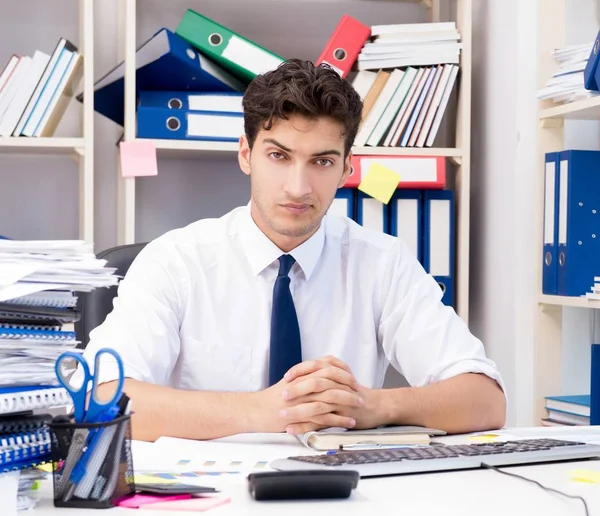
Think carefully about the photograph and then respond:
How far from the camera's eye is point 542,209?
2.38 meters

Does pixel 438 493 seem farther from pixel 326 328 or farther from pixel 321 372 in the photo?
pixel 326 328

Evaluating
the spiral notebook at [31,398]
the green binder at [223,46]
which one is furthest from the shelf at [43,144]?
the spiral notebook at [31,398]

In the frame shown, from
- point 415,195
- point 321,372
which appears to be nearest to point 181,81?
point 415,195

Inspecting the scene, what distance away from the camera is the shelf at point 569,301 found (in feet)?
7.07

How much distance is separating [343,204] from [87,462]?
70.0 inches

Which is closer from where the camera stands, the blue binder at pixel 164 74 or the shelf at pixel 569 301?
the shelf at pixel 569 301

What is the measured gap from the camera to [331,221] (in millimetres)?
1899

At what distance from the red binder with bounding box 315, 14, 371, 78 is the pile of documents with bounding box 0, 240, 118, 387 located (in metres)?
1.77

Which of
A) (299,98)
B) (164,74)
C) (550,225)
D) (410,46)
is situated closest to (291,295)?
(299,98)

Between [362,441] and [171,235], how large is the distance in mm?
750

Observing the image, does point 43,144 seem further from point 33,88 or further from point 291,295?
point 291,295

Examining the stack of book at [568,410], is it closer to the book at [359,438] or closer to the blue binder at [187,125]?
the book at [359,438]

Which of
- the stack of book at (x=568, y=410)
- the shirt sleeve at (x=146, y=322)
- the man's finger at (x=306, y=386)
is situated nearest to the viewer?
the man's finger at (x=306, y=386)

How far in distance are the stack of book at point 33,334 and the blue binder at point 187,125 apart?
5.28ft
